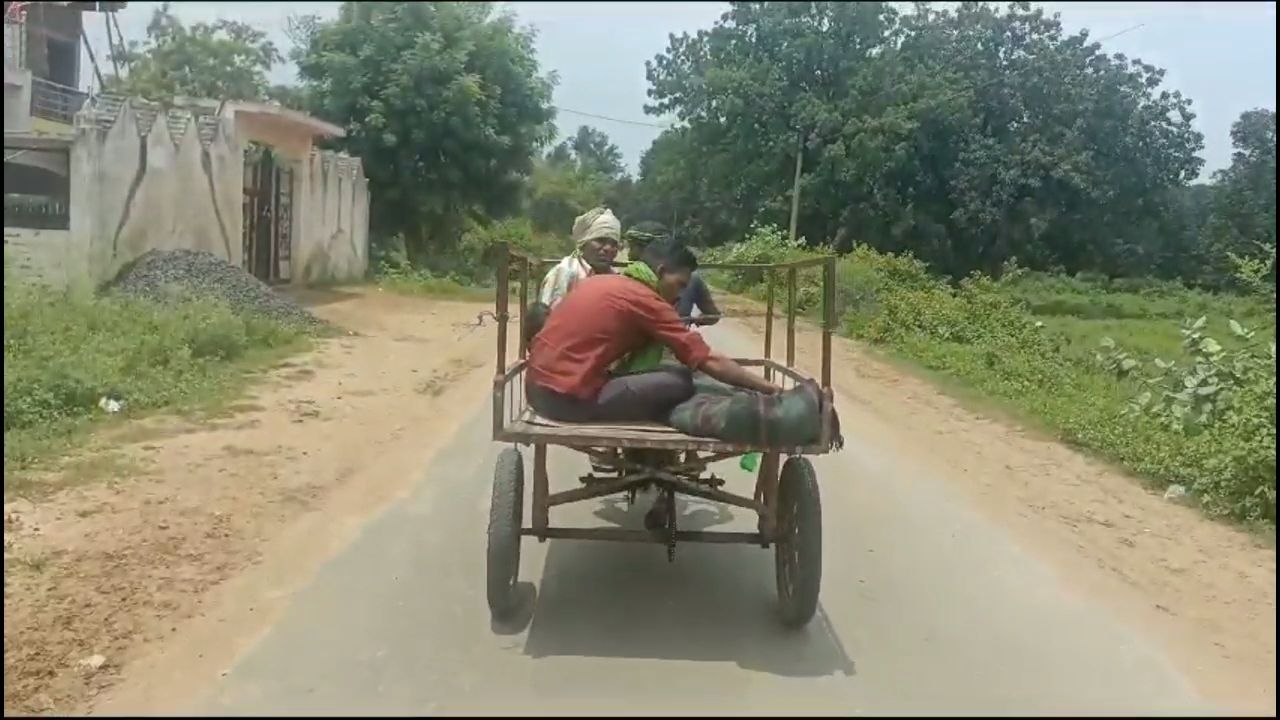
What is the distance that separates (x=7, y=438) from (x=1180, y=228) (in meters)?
26.9

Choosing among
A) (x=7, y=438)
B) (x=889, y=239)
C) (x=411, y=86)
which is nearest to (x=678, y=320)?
(x=7, y=438)

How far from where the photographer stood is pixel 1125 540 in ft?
22.2

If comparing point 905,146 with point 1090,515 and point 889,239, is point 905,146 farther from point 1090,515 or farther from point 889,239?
point 1090,515

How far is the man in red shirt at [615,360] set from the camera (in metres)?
4.74

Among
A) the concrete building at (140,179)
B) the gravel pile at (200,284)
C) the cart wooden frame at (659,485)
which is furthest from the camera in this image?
the concrete building at (140,179)

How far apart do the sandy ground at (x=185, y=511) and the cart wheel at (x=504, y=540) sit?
116 centimetres

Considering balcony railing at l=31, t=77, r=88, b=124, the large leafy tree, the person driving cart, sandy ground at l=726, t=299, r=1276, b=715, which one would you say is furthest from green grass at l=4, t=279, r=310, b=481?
the large leafy tree

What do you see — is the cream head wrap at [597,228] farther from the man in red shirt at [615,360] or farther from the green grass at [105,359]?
the green grass at [105,359]

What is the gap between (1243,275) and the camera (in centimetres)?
1101

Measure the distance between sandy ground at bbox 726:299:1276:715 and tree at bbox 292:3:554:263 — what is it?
405cm

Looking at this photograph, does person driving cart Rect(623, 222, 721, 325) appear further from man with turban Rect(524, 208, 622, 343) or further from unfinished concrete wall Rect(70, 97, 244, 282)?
unfinished concrete wall Rect(70, 97, 244, 282)

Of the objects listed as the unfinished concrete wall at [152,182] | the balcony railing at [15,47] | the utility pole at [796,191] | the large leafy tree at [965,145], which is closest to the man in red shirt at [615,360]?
the unfinished concrete wall at [152,182]

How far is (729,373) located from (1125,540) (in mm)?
3249

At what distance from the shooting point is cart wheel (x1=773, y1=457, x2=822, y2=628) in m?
4.70
